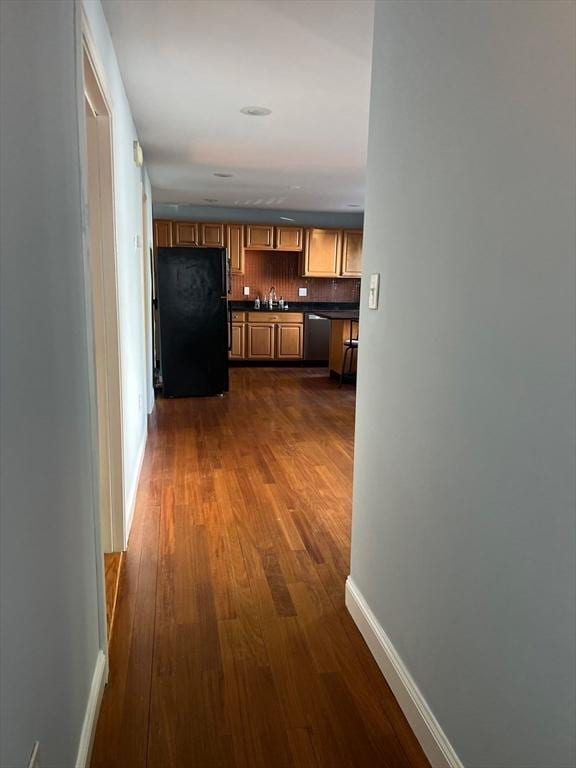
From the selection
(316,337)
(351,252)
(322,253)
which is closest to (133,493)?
(316,337)

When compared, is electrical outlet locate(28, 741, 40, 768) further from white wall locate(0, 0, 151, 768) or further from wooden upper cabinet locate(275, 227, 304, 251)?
wooden upper cabinet locate(275, 227, 304, 251)

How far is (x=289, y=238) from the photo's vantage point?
8.33 meters

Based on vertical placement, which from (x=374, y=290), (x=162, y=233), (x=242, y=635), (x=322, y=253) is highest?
(x=162, y=233)

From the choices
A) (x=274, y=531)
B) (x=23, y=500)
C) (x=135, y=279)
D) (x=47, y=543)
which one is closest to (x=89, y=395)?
(x=47, y=543)

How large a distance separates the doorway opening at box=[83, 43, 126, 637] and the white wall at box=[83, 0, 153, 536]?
0.11 metres

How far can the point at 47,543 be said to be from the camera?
3.51 feet

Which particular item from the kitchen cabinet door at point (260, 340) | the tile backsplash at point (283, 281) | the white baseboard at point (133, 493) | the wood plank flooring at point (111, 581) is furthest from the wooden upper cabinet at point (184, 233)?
the wood plank flooring at point (111, 581)

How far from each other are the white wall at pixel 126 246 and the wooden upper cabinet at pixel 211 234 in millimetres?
4290

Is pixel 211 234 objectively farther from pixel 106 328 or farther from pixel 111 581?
pixel 111 581

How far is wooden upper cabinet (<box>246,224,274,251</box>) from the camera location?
8.20m

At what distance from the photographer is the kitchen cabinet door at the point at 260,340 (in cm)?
826

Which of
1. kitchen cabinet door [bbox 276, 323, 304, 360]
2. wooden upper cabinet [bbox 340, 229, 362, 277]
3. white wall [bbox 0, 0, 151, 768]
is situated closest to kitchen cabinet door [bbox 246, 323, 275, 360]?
kitchen cabinet door [bbox 276, 323, 304, 360]

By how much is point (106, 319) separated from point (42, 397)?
A: 1.52 metres

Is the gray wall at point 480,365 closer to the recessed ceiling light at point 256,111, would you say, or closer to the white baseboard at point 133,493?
the white baseboard at point 133,493
